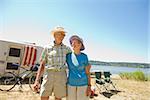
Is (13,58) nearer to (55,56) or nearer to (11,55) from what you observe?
(11,55)

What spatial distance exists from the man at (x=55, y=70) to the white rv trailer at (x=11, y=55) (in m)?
7.02

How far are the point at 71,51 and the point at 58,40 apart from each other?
0.24 meters

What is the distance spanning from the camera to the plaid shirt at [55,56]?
11.2 ft

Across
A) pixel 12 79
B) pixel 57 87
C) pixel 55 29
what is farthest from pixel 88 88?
pixel 12 79

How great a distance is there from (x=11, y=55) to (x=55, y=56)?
7325 millimetres

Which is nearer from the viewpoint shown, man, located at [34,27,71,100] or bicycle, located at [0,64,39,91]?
man, located at [34,27,71,100]

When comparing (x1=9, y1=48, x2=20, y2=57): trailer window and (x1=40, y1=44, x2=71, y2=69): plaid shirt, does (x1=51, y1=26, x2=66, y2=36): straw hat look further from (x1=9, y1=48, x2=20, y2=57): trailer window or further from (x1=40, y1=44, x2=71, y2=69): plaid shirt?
(x1=9, y1=48, x2=20, y2=57): trailer window

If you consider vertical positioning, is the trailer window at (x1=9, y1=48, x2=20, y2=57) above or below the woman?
above

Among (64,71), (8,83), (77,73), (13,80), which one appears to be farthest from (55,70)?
(8,83)

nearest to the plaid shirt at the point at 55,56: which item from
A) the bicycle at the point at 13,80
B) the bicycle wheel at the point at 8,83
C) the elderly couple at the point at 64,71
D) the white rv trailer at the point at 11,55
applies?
the elderly couple at the point at 64,71

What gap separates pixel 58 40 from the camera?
345 cm

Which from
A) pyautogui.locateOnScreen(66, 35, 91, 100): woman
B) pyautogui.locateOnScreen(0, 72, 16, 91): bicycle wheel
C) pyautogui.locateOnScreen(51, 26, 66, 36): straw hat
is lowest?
pyautogui.locateOnScreen(0, 72, 16, 91): bicycle wheel

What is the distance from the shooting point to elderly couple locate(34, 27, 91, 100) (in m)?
3.38

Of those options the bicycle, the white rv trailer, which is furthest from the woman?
the white rv trailer
